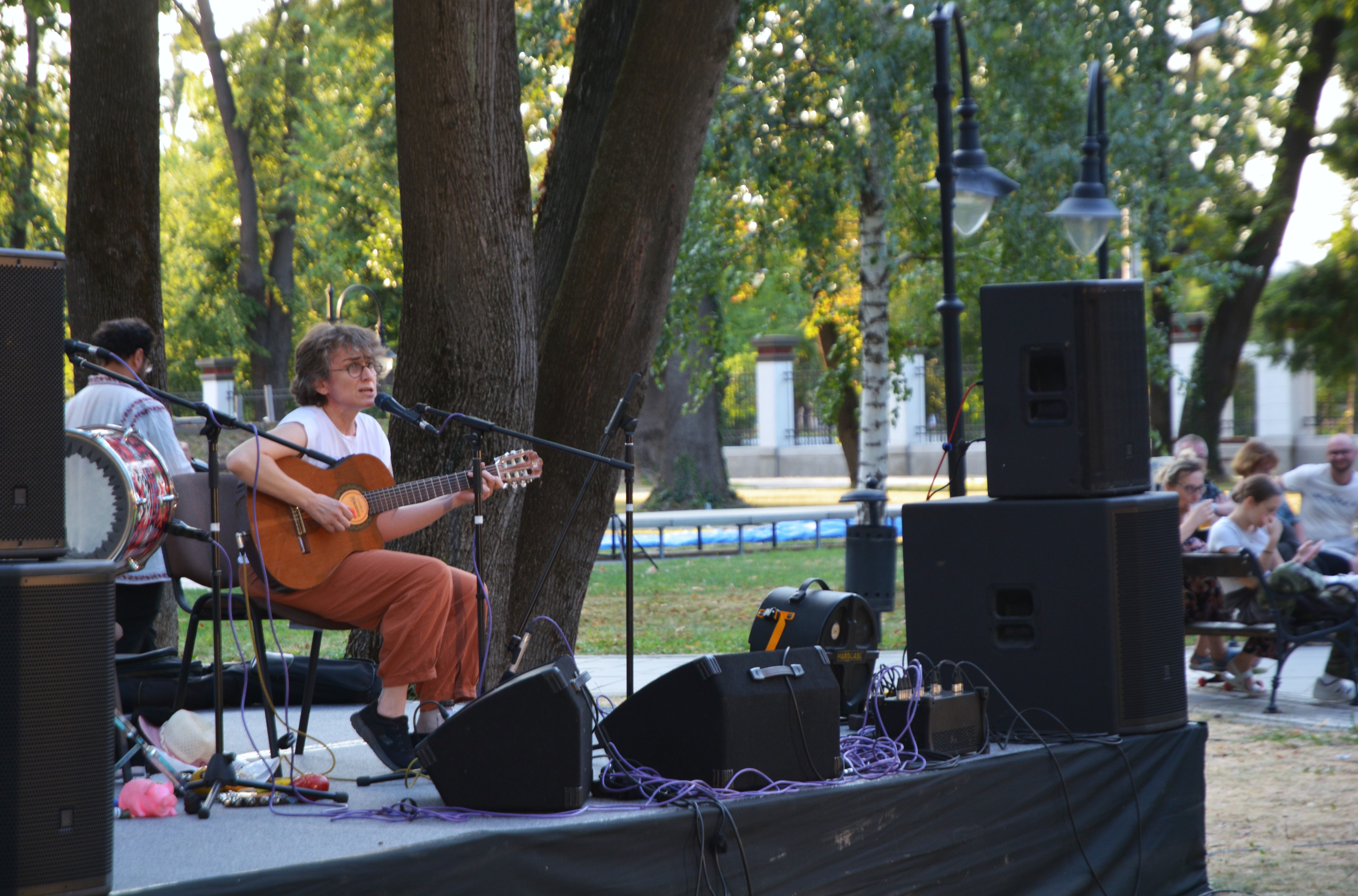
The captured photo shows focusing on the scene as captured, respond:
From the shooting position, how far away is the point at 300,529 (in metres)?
4.02

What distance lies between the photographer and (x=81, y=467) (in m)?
3.62

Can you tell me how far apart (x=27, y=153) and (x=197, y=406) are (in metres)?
12.9

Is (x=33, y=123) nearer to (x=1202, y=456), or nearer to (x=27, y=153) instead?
(x=27, y=153)

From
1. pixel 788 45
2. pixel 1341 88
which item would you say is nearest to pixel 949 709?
pixel 788 45

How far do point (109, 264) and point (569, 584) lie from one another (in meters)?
3.01

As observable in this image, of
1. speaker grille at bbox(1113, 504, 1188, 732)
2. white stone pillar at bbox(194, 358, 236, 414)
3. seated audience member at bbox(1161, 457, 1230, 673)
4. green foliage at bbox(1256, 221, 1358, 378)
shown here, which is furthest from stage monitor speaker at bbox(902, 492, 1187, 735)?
white stone pillar at bbox(194, 358, 236, 414)

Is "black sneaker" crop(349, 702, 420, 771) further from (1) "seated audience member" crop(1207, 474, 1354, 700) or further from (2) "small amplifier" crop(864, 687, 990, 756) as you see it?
(1) "seated audience member" crop(1207, 474, 1354, 700)

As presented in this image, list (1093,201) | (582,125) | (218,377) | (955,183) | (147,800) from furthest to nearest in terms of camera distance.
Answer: (218,377) < (1093,201) < (955,183) < (582,125) < (147,800)

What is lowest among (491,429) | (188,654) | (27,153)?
(188,654)

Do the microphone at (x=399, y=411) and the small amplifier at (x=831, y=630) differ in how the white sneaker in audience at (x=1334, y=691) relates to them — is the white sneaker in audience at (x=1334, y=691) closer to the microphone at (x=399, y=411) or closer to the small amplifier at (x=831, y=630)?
the small amplifier at (x=831, y=630)

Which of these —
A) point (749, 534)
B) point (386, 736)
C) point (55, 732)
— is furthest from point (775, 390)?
point (55, 732)

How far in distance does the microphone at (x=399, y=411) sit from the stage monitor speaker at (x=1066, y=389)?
183 centimetres

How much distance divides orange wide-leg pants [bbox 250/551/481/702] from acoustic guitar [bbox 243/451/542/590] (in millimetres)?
55

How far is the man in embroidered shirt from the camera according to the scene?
15.1 feet
